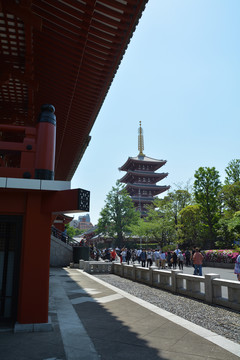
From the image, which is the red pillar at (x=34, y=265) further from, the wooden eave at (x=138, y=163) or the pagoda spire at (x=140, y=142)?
the pagoda spire at (x=140, y=142)

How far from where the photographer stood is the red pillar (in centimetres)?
451

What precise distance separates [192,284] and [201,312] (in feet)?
6.75

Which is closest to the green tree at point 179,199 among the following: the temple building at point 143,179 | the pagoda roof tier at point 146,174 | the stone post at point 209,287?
the temple building at point 143,179

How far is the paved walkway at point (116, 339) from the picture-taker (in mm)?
3674

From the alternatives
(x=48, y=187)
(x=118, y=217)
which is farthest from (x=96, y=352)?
(x=118, y=217)

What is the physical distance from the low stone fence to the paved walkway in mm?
2187

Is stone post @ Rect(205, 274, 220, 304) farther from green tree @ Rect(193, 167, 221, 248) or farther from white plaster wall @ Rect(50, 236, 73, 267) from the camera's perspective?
green tree @ Rect(193, 167, 221, 248)

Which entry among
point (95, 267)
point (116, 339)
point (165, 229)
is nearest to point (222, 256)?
point (165, 229)

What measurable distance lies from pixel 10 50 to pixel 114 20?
193 centimetres

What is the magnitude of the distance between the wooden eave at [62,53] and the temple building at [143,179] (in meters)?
41.2

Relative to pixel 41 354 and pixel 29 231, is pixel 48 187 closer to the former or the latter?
pixel 29 231

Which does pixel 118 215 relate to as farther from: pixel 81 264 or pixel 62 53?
pixel 62 53

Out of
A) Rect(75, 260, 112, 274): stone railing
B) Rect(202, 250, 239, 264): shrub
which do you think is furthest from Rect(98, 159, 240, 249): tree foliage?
Rect(75, 260, 112, 274): stone railing

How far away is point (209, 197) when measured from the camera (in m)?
28.8
